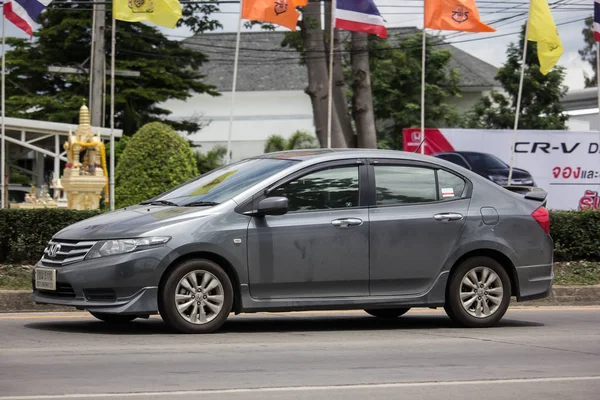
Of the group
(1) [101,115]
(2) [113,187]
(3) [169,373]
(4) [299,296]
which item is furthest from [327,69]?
(3) [169,373]

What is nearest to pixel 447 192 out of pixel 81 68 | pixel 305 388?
pixel 305 388

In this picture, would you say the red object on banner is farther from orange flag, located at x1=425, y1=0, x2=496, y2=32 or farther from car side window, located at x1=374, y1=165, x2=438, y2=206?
car side window, located at x1=374, y1=165, x2=438, y2=206

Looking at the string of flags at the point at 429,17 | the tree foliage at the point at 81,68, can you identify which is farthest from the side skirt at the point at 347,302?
Result: the tree foliage at the point at 81,68

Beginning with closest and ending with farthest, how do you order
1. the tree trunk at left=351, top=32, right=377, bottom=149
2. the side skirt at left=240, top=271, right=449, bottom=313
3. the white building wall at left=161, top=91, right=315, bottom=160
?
the side skirt at left=240, top=271, right=449, bottom=313, the tree trunk at left=351, top=32, right=377, bottom=149, the white building wall at left=161, top=91, right=315, bottom=160

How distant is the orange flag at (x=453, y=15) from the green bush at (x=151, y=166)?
556 centimetres

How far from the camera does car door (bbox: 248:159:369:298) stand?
9852mm

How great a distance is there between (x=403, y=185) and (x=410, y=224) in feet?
1.34

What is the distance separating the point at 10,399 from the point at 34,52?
46463 mm

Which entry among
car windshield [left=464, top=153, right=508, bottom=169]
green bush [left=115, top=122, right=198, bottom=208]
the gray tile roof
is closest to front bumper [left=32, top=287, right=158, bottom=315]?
green bush [left=115, top=122, right=198, bottom=208]

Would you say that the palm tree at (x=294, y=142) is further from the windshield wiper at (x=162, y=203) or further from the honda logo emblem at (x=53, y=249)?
the honda logo emblem at (x=53, y=249)

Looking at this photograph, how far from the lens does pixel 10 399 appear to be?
21.4 ft

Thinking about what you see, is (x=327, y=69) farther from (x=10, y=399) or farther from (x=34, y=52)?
(x=34, y=52)

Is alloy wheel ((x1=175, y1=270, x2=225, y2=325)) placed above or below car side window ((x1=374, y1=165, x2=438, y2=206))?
below

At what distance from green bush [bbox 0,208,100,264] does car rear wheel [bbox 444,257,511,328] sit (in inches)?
231
